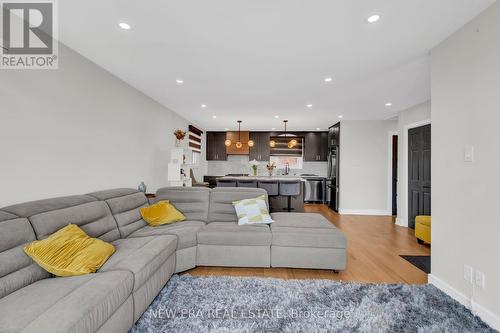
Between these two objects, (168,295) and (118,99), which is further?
(118,99)

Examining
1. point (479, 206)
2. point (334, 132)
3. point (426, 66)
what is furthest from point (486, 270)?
point (334, 132)

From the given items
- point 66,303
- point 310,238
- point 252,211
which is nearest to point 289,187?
point 252,211

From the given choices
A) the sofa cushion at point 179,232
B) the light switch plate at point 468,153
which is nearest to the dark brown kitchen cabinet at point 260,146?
the sofa cushion at point 179,232

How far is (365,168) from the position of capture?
593 cm

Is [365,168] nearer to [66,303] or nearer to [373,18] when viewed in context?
[373,18]

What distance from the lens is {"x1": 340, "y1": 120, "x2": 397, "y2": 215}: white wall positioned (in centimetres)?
587

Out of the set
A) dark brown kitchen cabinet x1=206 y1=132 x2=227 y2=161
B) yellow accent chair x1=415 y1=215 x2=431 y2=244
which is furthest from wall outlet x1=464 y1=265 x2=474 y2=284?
dark brown kitchen cabinet x1=206 y1=132 x2=227 y2=161

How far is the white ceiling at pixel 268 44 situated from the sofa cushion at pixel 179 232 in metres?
2.04

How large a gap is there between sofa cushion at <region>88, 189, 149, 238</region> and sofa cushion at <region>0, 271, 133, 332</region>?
1.04 metres

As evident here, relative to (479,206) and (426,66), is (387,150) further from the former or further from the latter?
(479,206)

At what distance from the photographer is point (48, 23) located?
2.06m

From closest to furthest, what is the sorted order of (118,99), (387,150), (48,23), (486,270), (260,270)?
(486,270) → (48,23) → (260,270) → (118,99) → (387,150)

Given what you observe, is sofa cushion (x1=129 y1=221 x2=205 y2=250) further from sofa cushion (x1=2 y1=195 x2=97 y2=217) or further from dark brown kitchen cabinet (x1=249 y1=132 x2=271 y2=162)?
dark brown kitchen cabinet (x1=249 y1=132 x2=271 y2=162)

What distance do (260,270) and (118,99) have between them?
3.10 metres
